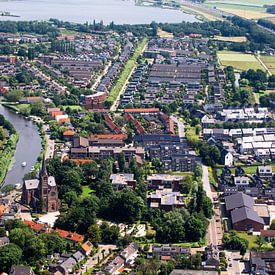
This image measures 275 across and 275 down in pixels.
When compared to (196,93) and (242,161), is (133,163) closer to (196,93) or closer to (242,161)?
(242,161)

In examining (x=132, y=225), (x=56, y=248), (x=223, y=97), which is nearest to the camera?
(x=56, y=248)

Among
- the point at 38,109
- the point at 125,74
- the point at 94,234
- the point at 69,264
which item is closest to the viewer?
the point at 69,264

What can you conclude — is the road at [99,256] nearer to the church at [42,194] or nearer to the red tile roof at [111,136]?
the church at [42,194]

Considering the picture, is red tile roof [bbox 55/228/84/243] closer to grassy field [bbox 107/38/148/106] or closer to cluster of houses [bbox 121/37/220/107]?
grassy field [bbox 107/38/148/106]

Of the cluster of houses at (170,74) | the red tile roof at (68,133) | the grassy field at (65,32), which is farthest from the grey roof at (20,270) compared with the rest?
the grassy field at (65,32)

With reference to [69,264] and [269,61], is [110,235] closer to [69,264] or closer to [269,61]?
[69,264]

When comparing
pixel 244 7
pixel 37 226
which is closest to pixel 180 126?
pixel 37 226

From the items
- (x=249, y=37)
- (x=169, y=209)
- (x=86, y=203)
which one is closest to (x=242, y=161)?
(x=169, y=209)

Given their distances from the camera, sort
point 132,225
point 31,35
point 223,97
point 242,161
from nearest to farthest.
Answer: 1. point 132,225
2. point 242,161
3. point 223,97
4. point 31,35
